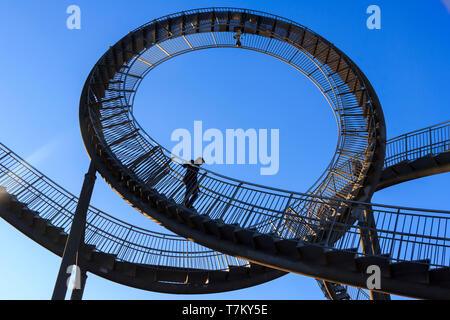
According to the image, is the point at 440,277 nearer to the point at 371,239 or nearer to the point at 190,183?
the point at 371,239

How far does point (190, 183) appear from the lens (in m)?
14.2

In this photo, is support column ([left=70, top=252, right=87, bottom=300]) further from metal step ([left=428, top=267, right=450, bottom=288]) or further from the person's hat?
metal step ([left=428, top=267, right=450, bottom=288])

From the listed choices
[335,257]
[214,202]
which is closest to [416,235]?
[335,257]

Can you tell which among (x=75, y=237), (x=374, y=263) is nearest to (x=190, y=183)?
(x=75, y=237)

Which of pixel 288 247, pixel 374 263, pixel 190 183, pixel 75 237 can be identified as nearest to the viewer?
pixel 374 263

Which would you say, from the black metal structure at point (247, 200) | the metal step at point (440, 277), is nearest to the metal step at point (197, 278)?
the black metal structure at point (247, 200)

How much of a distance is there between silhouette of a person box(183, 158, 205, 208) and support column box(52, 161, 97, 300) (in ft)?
10.3

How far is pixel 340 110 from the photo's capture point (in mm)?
17922

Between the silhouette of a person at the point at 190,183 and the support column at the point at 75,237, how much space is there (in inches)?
124

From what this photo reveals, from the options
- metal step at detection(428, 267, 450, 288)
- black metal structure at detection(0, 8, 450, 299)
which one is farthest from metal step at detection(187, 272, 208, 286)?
metal step at detection(428, 267, 450, 288)

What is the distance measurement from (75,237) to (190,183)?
376 cm
